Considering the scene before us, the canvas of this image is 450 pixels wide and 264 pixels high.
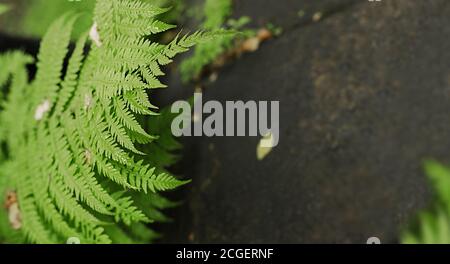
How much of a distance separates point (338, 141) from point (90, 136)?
1076 mm

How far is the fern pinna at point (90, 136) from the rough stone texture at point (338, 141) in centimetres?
38

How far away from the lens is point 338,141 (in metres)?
2.18

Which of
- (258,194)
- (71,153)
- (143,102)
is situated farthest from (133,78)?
(258,194)

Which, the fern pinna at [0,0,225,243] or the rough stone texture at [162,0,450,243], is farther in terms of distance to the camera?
the rough stone texture at [162,0,450,243]

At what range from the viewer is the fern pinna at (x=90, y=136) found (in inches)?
56.6

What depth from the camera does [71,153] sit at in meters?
1.74

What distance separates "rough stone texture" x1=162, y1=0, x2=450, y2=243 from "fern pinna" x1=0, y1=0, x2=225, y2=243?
0.38 meters

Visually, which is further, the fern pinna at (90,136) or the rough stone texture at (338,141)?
the rough stone texture at (338,141)

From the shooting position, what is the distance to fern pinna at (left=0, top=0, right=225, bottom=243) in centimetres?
144

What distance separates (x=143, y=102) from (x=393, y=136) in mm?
1173

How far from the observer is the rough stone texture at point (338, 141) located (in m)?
2.07
